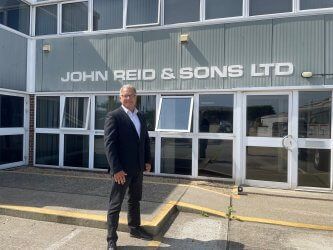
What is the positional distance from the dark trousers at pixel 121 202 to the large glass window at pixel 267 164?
152 inches

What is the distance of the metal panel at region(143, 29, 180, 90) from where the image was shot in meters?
7.87

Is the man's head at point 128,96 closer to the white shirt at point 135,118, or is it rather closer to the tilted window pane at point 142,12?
the white shirt at point 135,118

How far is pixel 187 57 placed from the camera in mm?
Answer: 7762

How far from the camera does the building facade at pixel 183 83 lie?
6961mm

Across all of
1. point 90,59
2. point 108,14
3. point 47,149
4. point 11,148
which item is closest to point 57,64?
point 90,59

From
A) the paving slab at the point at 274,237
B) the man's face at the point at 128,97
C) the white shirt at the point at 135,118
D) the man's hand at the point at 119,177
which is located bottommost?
the paving slab at the point at 274,237

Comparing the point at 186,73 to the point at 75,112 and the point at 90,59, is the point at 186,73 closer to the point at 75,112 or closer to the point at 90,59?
the point at 90,59

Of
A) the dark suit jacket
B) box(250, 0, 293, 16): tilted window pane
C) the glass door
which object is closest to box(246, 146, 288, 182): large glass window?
the glass door

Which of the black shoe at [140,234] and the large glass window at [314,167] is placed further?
the large glass window at [314,167]

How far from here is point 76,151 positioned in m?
8.86

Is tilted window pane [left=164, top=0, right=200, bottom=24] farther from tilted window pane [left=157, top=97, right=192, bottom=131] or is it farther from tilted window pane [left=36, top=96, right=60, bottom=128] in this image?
tilted window pane [left=36, top=96, right=60, bottom=128]

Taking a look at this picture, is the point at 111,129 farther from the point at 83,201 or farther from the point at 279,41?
the point at 279,41

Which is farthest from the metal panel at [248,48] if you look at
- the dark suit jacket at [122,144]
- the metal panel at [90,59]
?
the dark suit jacket at [122,144]

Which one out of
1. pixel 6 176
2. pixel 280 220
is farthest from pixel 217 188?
pixel 6 176
